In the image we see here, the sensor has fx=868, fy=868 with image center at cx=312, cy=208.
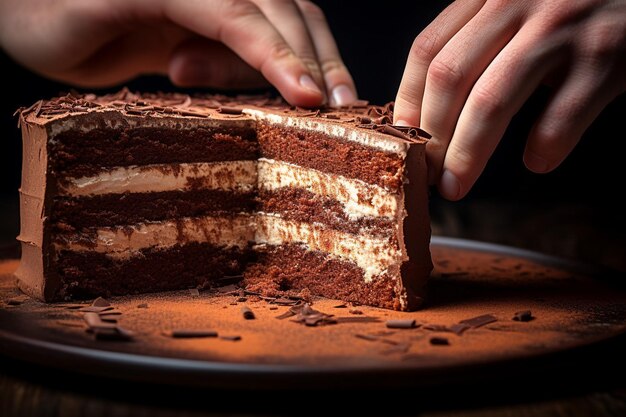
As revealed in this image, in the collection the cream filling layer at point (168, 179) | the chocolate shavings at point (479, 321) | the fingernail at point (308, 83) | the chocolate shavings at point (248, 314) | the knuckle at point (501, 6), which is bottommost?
the chocolate shavings at point (248, 314)

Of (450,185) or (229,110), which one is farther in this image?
(229,110)

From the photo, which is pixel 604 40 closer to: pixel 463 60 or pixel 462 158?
pixel 463 60

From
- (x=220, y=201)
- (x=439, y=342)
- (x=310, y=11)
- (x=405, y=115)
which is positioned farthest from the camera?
(x=310, y=11)

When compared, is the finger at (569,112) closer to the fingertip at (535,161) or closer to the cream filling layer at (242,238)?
the fingertip at (535,161)

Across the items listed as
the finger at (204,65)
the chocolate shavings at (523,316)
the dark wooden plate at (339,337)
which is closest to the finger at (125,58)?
the finger at (204,65)

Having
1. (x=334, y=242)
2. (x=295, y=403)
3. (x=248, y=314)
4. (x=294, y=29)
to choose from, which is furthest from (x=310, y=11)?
(x=295, y=403)

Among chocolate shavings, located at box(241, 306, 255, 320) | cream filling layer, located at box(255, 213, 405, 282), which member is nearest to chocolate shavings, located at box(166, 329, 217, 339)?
chocolate shavings, located at box(241, 306, 255, 320)

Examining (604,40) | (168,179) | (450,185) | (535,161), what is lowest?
(168,179)
